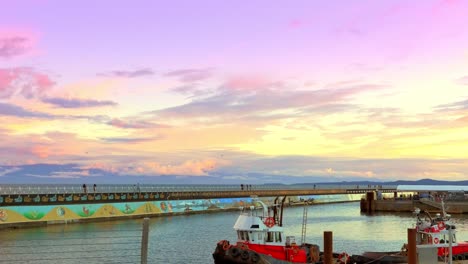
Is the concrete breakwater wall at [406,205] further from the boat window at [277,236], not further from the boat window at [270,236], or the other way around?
the boat window at [270,236]

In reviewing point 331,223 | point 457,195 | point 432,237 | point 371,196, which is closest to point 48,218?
point 331,223

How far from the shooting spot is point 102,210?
321 feet

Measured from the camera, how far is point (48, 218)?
284 ft

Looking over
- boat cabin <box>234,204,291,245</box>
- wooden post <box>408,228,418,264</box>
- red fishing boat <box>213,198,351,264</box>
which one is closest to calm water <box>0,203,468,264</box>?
red fishing boat <box>213,198,351,264</box>

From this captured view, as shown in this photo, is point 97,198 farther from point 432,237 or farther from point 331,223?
point 432,237

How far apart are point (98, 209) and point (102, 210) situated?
3.26 ft

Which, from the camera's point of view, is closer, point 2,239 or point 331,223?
point 2,239

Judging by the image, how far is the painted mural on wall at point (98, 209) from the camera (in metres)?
82.6

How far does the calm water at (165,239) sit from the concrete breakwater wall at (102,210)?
11.8 ft

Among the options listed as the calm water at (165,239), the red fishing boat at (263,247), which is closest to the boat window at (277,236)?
the red fishing boat at (263,247)

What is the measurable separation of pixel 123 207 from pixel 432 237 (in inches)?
2919

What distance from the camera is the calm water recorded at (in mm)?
Result: 54031

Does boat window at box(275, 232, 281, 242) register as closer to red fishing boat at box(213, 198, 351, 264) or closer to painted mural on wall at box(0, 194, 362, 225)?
red fishing boat at box(213, 198, 351, 264)

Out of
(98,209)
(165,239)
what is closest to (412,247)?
(165,239)
